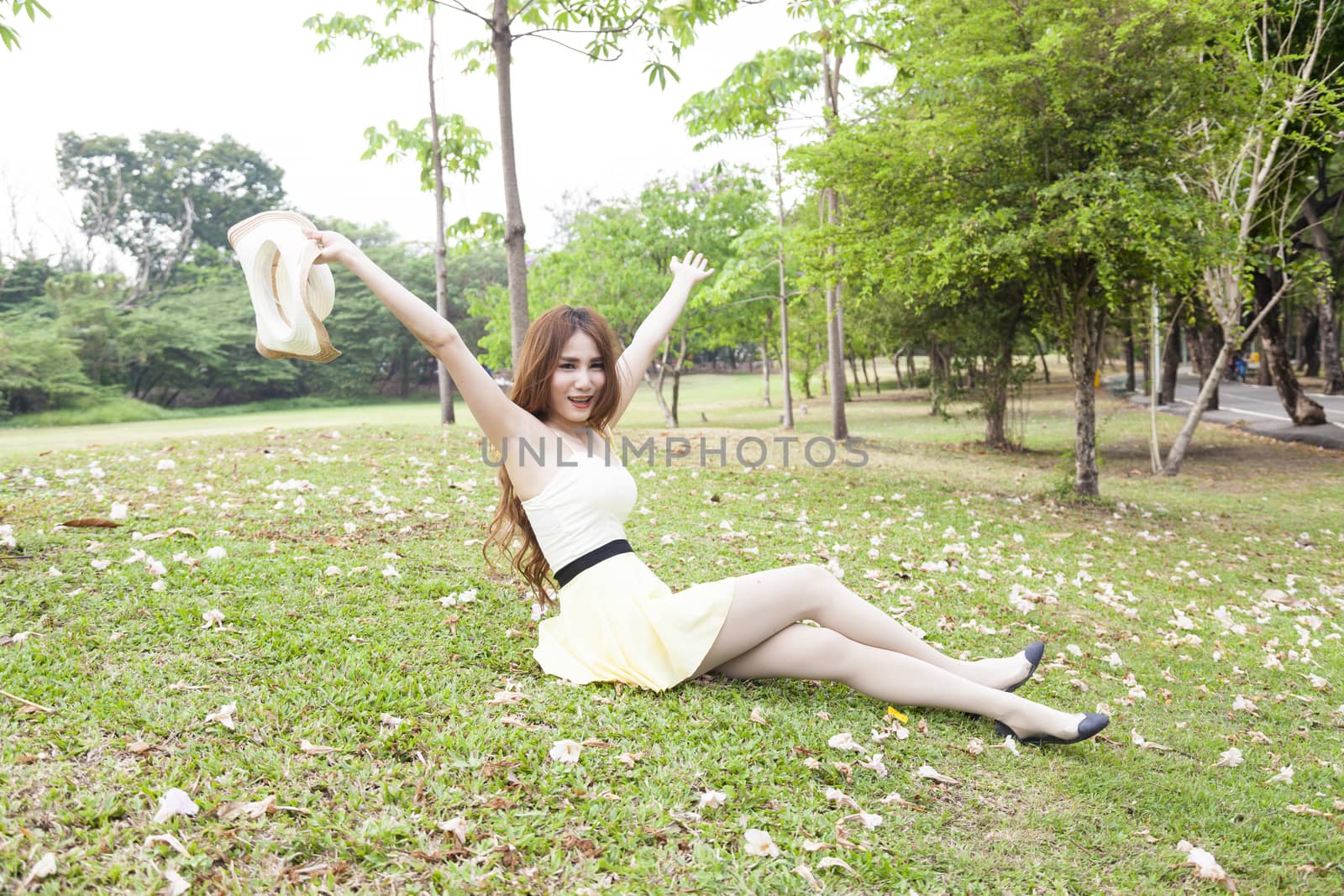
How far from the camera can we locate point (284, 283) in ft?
10.1

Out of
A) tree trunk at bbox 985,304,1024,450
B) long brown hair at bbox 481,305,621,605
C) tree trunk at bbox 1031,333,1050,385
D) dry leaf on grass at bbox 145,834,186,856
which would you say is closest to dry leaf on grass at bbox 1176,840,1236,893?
long brown hair at bbox 481,305,621,605

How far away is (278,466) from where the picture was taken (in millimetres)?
7711

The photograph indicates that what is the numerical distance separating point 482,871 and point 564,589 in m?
1.33

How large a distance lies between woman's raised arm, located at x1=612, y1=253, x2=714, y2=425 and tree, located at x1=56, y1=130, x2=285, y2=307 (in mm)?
37661

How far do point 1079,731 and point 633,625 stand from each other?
5.88 feet

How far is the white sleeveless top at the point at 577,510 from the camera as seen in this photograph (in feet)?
11.6

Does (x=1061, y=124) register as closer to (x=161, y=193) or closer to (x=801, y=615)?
(x=801, y=615)

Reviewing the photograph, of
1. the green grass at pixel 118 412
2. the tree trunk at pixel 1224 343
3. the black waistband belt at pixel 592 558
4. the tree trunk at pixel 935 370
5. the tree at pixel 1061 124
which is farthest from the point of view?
the green grass at pixel 118 412

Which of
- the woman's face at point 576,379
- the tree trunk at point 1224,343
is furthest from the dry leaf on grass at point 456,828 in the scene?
the tree trunk at point 1224,343

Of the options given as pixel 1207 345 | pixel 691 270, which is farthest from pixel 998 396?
pixel 691 270

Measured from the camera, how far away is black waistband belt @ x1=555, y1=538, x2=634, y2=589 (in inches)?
138

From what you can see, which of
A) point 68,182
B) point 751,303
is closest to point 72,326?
point 68,182

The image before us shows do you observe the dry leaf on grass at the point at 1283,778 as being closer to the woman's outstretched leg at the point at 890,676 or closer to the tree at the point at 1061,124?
the woman's outstretched leg at the point at 890,676

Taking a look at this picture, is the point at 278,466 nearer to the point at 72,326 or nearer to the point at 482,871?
the point at 482,871
